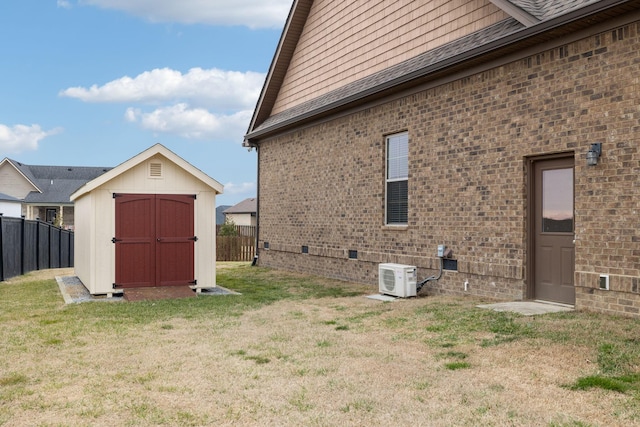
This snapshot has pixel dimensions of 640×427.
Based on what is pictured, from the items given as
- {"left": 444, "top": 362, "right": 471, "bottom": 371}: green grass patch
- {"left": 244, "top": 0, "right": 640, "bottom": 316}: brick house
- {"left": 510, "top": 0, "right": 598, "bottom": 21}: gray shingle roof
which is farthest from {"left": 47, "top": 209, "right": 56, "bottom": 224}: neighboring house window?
{"left": 444, "top": 362, "right": 471, "bottom": 371}: green grass patch

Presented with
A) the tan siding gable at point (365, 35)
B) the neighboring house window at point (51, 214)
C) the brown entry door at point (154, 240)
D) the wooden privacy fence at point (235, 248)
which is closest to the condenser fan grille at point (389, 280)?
the brown entry door at point (154, 240)

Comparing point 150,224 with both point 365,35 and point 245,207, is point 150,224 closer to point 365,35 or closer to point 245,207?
point 365,35

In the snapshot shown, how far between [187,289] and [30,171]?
4079 cm

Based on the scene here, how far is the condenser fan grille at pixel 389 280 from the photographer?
1150 centimetres

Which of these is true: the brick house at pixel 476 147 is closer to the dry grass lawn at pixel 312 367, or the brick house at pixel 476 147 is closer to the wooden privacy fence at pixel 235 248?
the dry grass lawn at pixel 312 367

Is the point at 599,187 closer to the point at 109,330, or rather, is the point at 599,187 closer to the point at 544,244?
the point at 544,244

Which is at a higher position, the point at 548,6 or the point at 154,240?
the point at 548,6

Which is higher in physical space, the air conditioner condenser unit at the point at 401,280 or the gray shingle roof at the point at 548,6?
the gray shingle roof at the point at 548,6

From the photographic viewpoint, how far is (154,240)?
12.5 meters

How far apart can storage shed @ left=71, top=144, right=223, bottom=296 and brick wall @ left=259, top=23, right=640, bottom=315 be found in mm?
3719

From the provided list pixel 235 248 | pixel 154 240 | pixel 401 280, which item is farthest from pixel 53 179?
pixel 401 280

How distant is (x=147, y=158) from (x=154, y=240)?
1.78 meters

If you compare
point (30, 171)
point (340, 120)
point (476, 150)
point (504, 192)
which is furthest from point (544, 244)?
point (30, 171)

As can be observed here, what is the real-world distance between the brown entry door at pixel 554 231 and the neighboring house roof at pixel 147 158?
677 centimetres
